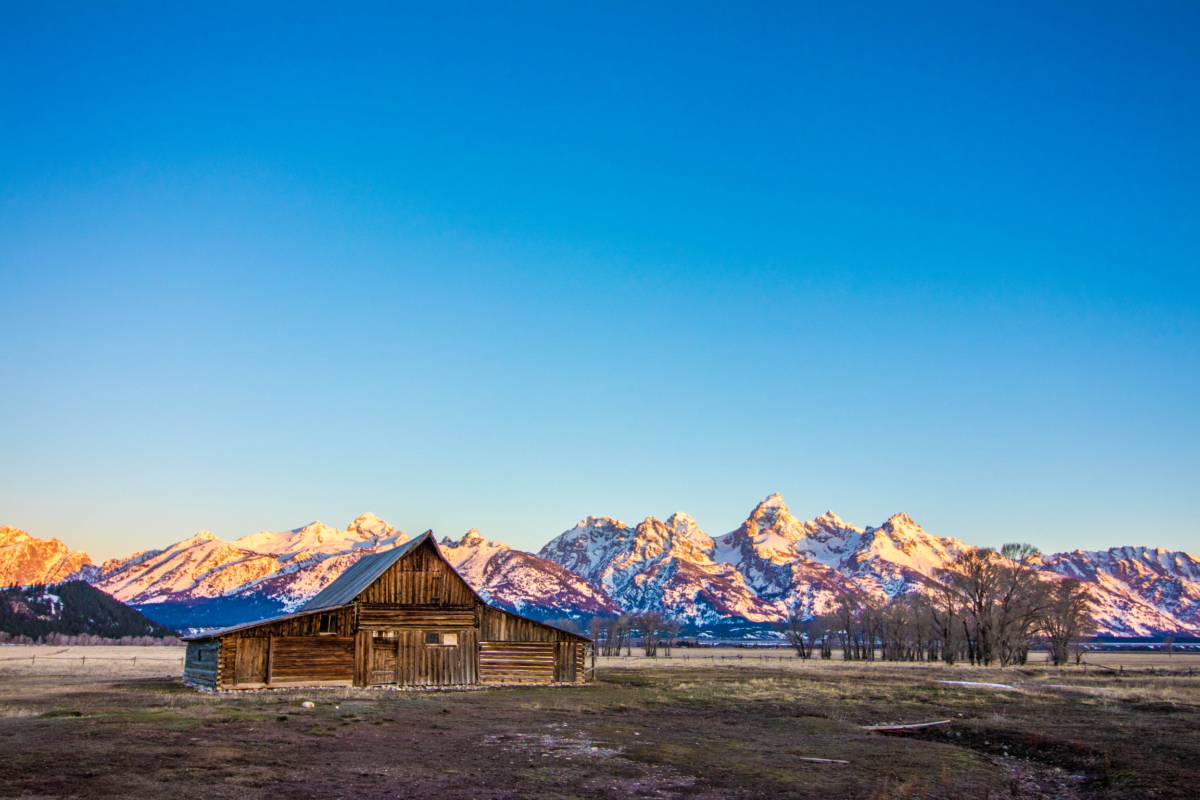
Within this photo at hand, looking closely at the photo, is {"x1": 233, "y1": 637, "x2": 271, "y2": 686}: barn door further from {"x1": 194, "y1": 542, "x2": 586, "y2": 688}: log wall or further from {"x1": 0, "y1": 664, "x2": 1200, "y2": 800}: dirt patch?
{"x1": 0, "y1": 664, "x2": 1200, "y2": 800}: dirt patch

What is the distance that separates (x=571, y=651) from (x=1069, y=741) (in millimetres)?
28107

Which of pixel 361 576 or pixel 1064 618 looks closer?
pixel 361 576

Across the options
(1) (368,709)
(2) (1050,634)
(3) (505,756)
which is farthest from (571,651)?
(2) (1050,634)

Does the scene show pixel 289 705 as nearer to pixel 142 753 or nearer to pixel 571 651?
pixel 142 753

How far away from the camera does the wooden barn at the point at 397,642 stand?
39.8 metres

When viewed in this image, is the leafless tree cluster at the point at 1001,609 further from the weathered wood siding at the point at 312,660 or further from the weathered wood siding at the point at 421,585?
the weathered wood siding at the point at 312,660

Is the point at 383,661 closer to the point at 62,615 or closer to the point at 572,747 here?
the point at 572,747

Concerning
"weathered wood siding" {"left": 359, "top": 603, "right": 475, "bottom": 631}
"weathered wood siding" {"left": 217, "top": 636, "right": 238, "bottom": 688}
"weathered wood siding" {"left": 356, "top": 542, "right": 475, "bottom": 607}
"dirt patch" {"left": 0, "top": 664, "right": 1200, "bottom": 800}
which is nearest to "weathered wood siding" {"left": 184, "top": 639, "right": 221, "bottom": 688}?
"weathered wood siding" {"left": 217, "top": 636, "right": 238, "bottom": 688}

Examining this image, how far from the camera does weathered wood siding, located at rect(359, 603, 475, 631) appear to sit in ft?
141

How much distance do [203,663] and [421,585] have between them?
11043 mm

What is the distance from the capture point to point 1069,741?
79.4ft

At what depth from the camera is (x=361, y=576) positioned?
47.6 meters

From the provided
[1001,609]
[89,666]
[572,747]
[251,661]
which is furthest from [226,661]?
[1001,609]

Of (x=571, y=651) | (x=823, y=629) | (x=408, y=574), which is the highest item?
(x=408, y=574)
